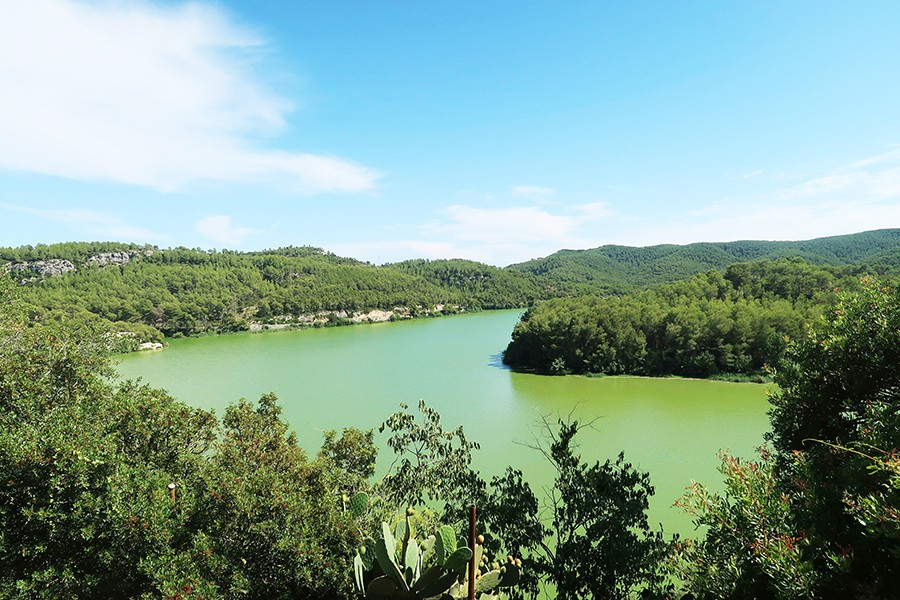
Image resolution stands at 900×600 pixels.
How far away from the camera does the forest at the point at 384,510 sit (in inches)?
133

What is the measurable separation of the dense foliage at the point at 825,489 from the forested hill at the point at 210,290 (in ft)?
193

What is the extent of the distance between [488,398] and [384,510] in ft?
62.8

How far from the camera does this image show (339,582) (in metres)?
4.56

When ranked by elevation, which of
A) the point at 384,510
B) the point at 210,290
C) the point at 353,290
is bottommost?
the point at 384,510

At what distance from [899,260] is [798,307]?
147 feet

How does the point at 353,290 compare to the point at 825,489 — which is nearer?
the point at 825,489

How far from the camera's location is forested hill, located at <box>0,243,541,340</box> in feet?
202

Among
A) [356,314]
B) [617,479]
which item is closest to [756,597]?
[617,479]

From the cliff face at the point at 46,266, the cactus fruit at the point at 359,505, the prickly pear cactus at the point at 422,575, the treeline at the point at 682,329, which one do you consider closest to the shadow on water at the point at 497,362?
the treeline at the point at 682,329

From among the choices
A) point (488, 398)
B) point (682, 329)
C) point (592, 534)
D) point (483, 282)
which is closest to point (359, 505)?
point (592, 534)

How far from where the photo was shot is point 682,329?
106 feet

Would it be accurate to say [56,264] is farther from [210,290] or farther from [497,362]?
[497,362]

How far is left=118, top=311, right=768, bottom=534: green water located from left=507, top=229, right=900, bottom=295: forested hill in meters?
66.6

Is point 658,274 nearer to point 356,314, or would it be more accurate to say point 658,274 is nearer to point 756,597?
point 356,314
